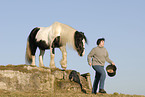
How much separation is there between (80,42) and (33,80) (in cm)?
355

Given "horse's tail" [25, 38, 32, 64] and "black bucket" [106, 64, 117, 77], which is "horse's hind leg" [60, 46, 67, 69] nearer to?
"horse's tail" [25, 38, 32, 64]

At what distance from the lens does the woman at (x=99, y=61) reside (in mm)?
9062

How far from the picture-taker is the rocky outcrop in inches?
422

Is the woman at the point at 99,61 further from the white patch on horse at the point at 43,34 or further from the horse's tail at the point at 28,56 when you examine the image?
the horse's tail at the point at 28,56

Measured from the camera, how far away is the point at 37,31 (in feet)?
51.6

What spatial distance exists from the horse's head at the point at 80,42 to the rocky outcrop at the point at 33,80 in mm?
1546

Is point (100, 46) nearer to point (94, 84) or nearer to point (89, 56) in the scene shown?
point (89, 56)

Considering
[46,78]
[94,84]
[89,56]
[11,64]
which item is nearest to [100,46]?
[89,56]

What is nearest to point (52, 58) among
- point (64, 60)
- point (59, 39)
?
point (64, 60)

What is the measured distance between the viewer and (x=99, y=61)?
9.12 m

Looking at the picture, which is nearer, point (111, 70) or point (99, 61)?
point (99, 61)

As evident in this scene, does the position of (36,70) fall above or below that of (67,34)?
below

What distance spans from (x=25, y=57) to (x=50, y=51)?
2.86 metres

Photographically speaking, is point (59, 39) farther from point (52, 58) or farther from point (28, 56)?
point (28, 56)
